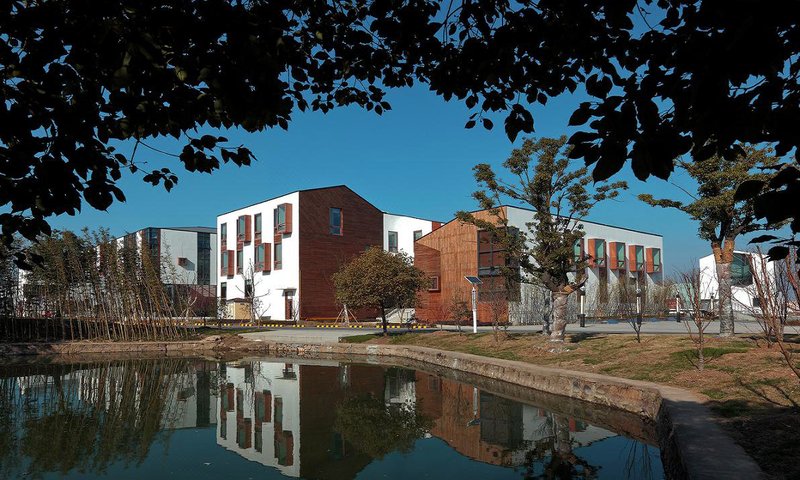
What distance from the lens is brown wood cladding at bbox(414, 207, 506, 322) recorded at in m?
36.2

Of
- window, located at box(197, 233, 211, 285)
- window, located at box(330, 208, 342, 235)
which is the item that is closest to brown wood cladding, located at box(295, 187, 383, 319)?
window, located at box(330, 208, 342, 235)

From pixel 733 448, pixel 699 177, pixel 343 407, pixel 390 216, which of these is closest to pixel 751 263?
pixel 733 448

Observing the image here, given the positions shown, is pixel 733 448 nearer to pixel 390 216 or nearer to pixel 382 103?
pixel 382 103

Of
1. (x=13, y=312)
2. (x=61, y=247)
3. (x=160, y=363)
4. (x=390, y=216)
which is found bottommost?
(x=160, y=363)

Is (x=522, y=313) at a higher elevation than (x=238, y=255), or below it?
below

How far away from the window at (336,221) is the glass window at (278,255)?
14.3ft

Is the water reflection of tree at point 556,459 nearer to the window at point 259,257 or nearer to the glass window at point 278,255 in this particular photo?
the glass window at point 278,255

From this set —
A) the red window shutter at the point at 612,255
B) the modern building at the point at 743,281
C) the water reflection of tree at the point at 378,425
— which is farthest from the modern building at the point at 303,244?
the water reflection of tree at the point at 378,425

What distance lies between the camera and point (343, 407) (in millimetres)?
11852

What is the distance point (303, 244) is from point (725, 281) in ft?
103

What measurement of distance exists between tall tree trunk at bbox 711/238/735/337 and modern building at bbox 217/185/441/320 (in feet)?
93.3

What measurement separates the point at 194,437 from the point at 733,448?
8.16 metres

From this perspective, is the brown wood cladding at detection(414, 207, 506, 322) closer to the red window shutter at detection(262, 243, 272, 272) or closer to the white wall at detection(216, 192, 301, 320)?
the white wall at detection(216, 192, 301, 320)

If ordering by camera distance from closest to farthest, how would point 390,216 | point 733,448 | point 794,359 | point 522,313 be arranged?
point 733,448 → point 794,359 → point 522,313 → point 390,216
